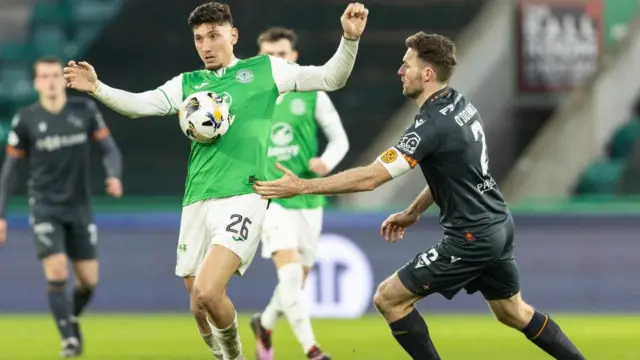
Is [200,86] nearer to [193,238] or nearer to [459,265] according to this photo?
[193,238]

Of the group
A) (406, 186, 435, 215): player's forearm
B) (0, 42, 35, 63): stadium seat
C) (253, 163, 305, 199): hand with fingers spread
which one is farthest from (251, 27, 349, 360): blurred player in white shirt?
(0, 42, 35, 63): stadium seat

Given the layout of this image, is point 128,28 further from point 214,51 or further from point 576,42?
point 214,51

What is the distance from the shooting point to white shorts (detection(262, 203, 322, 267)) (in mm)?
8742

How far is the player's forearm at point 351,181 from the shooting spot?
596 centimetres

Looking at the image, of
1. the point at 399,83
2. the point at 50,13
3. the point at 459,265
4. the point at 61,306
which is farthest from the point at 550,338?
the point at 50,13

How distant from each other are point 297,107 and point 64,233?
221 centimetres

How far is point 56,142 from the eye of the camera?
977 centimetres

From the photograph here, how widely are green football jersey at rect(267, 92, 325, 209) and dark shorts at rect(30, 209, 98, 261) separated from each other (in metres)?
1.74

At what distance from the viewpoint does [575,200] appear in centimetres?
1326

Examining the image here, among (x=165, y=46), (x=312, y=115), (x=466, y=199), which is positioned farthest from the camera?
(x=165, y=46)

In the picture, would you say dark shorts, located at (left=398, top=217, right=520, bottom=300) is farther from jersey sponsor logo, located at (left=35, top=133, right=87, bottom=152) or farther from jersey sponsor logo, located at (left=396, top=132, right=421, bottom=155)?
jersey sponsor logo, located at (left=35, top=133, right=87, bottom=152)

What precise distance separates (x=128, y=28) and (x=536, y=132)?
4.97 metres

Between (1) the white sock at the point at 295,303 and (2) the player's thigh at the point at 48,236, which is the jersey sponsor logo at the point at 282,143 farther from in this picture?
(2) the player's thigh at the point at 48,236

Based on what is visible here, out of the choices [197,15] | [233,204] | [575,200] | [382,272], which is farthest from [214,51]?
[575,200]
